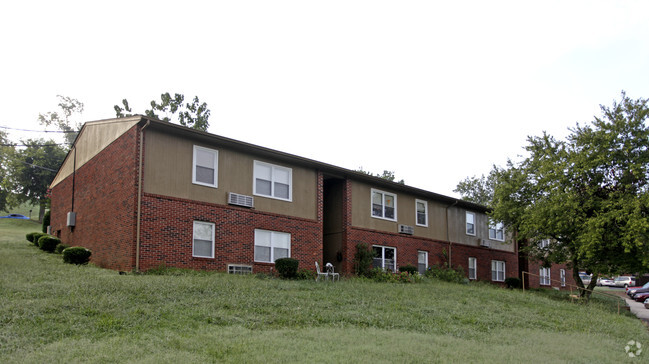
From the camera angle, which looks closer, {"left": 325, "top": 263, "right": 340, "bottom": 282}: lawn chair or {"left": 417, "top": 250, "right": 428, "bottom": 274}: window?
{"left": 325, "top": 263, "right": 340, "bottom": 282}: lawn chair

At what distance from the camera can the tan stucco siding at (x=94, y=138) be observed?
17195 millimetres

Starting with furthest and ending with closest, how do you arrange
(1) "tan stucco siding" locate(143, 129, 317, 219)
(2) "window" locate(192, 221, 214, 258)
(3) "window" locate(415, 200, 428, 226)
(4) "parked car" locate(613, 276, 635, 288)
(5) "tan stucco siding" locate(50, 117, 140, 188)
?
(4) "parked car" locate(613, 276, 635, 288), (3) "window" locate(415, 200, 428, 226), (5) "tan stucco siding" locate(50, 117, 140, 188), (2) "window" locate(192, 221, 214, 258), (1) "tan stucco siding" locate(143, 129, 317, 219)

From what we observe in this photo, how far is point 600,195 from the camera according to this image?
2162 cm

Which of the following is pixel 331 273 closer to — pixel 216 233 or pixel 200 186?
pixel 216 233

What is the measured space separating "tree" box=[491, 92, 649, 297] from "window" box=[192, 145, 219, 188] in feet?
43.3

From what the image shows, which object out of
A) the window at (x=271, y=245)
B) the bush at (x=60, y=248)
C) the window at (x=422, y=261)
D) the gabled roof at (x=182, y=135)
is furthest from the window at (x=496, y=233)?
the bush at (x=60, y=248)

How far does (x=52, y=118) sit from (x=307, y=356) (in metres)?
55.3

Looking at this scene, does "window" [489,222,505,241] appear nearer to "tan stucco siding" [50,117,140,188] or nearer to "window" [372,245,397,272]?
"window" [372,245,397,272]

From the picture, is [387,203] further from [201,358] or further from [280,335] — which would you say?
[201,358]

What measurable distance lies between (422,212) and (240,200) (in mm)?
10888

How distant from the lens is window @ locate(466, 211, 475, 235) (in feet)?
92.4

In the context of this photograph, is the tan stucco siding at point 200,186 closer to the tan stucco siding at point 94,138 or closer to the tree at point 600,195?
the tan stucco siding at point 94,138

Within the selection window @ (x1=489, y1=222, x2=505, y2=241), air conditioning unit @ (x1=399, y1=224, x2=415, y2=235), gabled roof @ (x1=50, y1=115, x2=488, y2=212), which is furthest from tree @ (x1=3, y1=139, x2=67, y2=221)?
window @ (x1=489, y1=222, x2=505, y2=241)

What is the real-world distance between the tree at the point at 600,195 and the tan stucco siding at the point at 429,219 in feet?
14.3
